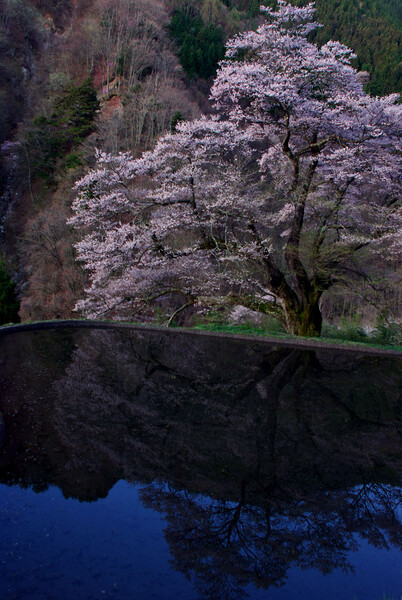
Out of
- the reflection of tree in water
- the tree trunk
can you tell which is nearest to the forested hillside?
the tree trunk

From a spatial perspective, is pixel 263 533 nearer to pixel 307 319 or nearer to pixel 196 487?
pixel 196 487

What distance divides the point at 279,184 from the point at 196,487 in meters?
8.74

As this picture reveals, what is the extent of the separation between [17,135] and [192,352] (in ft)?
107

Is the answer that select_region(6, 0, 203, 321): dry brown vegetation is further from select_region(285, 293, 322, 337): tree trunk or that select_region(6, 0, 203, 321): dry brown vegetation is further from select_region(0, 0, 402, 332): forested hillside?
select_region(285, 293, 322, 337): tree trunk

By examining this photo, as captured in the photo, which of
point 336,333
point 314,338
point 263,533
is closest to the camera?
point 263,533

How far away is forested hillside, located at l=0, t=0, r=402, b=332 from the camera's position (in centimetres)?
2645

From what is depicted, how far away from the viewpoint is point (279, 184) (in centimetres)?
1070

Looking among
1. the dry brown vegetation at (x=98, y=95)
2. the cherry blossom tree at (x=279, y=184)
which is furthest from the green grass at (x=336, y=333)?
the dry brown vegetation at (x=98, y=95)

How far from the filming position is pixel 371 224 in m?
10.0

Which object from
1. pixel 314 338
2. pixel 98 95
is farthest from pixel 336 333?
pixel 98 95

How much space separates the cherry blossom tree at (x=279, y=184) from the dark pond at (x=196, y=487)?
16.2ft

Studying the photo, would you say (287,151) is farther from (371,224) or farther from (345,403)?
(345,403)

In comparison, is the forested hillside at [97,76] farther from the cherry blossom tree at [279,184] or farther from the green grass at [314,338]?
the green grass at [314,338]

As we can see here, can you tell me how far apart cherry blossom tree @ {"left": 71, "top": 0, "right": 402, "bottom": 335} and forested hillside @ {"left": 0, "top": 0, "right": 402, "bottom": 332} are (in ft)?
33.0
